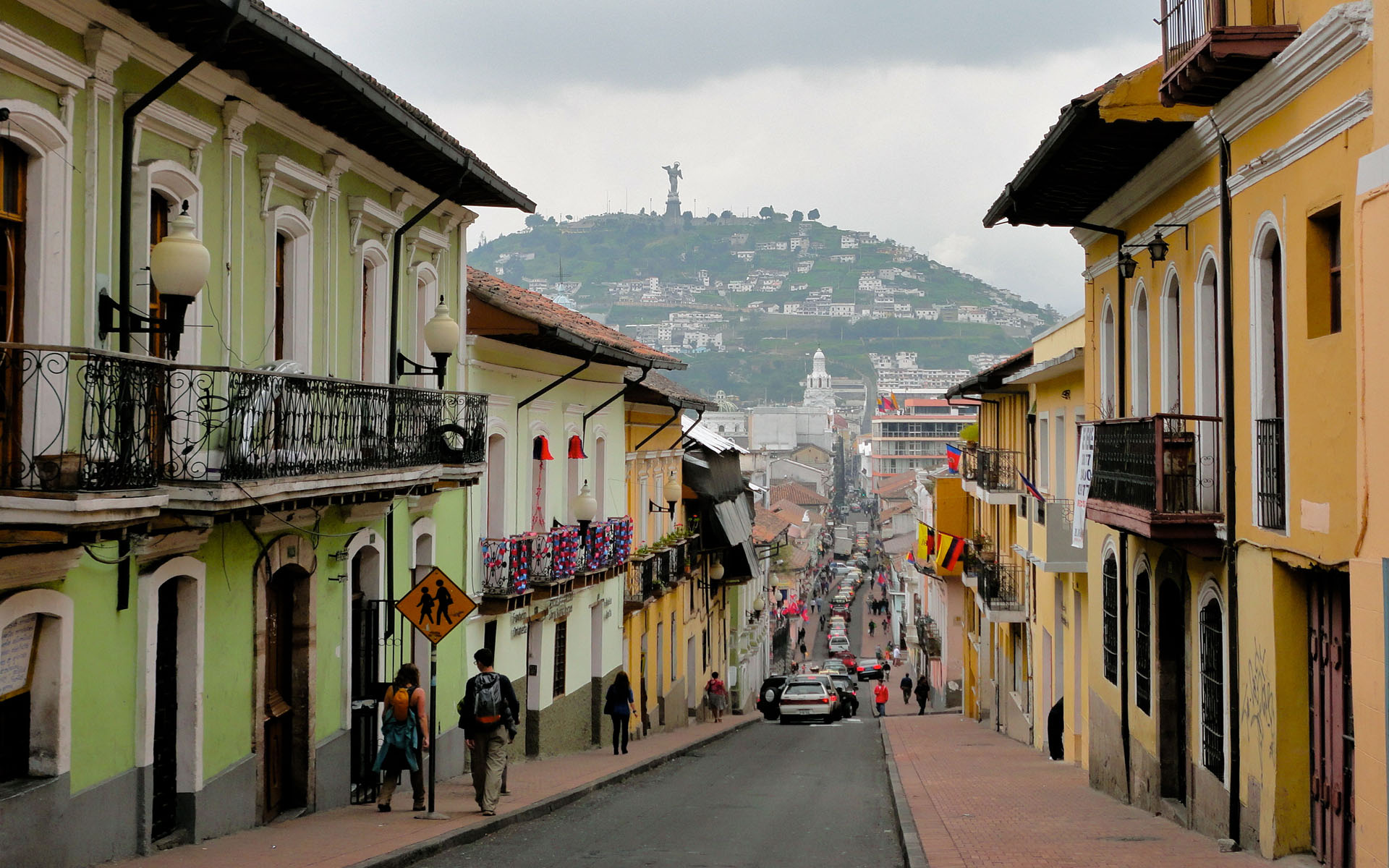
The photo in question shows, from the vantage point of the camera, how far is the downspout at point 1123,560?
49.1 feet

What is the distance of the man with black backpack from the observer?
1304cm

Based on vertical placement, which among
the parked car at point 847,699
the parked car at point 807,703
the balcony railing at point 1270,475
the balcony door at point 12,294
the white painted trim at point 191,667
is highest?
the balcony door at point 12,294

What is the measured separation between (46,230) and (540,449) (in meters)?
12.8

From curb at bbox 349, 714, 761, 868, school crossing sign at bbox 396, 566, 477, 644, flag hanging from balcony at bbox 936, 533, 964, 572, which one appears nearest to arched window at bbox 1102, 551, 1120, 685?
curb at bbox 349, 714, 761, 868

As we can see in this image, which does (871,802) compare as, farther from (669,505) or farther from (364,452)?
(669,505)

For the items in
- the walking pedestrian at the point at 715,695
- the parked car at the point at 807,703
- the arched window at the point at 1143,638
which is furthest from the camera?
the walking pedestrian at the point at 715,695

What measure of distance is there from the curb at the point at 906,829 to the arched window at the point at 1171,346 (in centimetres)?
481

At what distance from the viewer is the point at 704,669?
39719 mm

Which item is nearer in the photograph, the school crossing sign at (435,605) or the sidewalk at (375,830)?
the sidewalk at (375,830)

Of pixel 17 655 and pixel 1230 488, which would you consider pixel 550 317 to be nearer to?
pixel 1230 488

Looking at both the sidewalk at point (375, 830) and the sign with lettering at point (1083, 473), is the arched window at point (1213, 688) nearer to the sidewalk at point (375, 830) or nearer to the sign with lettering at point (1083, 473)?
the sign with lettering at point (1083, 473)

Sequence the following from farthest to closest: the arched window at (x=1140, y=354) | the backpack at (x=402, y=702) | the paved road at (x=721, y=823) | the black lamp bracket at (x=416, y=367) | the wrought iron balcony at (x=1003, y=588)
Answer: the wrought iron balcony at (x=1003, y=588), the arched window at (x=1140, y=354), the black lamp bracket at (x=416, y=367), the backpack at (x=402, y=702), the paved road at (x=721, y=823)

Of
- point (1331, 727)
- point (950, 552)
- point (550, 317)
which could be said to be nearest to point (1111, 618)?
point (1331, 727)

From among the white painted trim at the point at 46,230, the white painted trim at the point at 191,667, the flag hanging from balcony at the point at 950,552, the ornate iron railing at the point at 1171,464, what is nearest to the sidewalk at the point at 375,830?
the white painted trim at the point at 191,667
